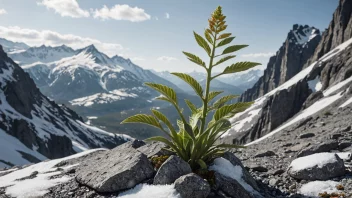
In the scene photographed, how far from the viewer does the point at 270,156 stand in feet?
56.4

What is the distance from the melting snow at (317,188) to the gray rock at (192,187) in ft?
14.4

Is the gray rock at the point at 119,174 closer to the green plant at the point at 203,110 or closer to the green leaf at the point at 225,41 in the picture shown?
the green plant at the point at 203,110

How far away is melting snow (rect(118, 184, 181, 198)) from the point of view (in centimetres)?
851

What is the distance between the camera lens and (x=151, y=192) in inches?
344

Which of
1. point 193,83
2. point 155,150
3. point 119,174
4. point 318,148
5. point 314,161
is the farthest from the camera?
point 318,148

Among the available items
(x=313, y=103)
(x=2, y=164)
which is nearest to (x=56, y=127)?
(x=2, y=164)

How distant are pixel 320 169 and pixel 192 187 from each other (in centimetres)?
590

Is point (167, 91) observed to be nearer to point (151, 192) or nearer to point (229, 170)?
point (151, 192)

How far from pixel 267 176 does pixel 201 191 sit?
5.33 metres

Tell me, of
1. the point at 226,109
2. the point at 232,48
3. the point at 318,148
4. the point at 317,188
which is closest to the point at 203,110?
the point at 226,109

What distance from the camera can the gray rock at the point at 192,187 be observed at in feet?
27.4

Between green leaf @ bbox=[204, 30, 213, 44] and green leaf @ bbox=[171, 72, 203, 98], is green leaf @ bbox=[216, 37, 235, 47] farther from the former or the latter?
green leaf @ bbox=[171, 72, 203, 98]

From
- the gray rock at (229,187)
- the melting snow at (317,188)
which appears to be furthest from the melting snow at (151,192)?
the melting snow at (317,188)

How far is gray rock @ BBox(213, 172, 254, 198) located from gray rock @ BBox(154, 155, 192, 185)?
3.14 feet
